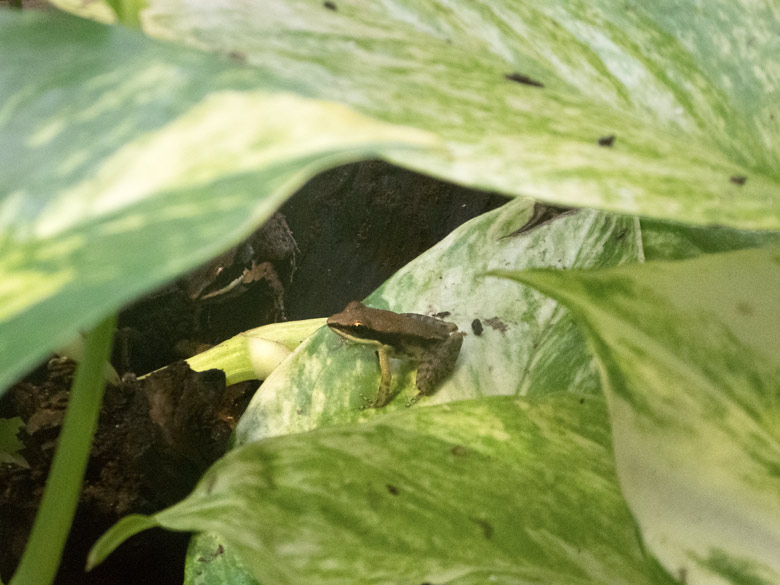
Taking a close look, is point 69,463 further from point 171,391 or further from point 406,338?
point 406,338

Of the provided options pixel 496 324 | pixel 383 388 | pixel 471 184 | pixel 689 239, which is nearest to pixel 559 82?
pixel 471 184

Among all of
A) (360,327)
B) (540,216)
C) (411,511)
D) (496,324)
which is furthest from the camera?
(360,327)

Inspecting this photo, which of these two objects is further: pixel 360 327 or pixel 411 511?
pixel 360 327

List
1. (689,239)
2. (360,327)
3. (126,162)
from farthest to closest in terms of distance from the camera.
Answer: (360,327)
(689,239)
(126,162)

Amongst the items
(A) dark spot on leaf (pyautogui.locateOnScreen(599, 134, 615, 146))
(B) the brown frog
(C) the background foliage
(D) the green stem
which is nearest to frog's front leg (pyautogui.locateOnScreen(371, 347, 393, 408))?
(B) the brown frog

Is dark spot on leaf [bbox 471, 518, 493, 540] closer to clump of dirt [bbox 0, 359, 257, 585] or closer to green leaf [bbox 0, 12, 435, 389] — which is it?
green leaf [bbox 0, 12, 435, 389]

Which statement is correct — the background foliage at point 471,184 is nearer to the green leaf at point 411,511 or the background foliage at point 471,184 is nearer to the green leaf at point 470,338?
the green leaf at point 411,511

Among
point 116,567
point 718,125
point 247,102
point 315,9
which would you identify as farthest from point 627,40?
point 116,567
